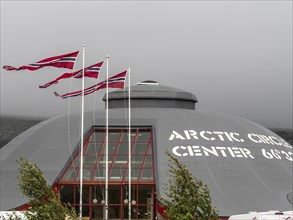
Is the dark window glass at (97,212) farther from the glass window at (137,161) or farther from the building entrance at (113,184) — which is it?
the glass window at (137,161)

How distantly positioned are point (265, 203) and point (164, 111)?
14.6m

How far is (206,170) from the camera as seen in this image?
48125mm

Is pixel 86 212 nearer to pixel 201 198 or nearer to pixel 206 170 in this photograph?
pixel 206 170

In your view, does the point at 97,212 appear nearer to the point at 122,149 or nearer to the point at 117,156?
the point at 117,156

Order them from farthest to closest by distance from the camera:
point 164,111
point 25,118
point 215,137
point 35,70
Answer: point 25,118 < point 164,111 < point 215,137 < point 35,70

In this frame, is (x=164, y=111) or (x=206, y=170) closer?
(x=206, y=170)

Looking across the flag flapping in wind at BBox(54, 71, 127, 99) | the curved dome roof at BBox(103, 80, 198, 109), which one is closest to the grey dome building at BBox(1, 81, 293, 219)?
the curved dome roof at BBox(103, 80, 198, 109)

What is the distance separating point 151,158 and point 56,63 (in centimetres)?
1608

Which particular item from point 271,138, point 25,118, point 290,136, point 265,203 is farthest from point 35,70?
point 290,136

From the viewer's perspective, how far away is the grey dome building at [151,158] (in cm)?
4709

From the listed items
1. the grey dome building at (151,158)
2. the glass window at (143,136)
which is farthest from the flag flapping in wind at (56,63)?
the glass window at (143,136)

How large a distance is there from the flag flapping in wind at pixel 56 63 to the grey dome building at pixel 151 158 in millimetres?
13195

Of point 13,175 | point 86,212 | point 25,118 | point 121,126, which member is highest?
point 25,118

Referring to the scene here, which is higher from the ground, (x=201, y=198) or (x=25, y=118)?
(x=25, y=118)
